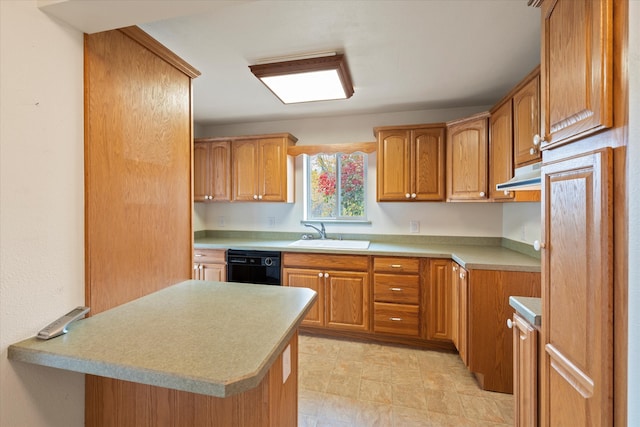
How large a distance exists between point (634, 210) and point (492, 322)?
169 centimetres

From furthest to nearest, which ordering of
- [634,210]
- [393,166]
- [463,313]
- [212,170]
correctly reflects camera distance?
[212,170] → [393,166] → [463,313] → [634,210]

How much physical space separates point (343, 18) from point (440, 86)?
1284 mm

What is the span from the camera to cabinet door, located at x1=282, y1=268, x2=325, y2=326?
9.25 ft

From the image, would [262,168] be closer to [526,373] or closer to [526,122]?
[526,122]

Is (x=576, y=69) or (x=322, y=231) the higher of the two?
(x=576, y=69)

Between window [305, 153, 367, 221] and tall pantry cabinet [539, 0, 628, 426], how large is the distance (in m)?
2.27

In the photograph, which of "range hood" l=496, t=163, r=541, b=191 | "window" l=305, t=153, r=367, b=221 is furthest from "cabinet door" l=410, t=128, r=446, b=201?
"range hood" l=496, t=163, r=541, b=191

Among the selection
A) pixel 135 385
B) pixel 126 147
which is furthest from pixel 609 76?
pixel 135 385

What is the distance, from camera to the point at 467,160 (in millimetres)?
2609

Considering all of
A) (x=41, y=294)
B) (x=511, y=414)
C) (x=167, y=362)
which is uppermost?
(x=41, y=294)

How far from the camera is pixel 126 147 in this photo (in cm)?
119

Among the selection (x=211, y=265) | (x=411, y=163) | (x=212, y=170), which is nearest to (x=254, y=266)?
(x=211, y=265)

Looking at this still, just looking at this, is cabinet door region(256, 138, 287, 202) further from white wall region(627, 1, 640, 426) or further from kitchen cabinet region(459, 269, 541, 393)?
white wall region(627, 1, 640, 426)

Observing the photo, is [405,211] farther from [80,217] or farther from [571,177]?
[80,217]
